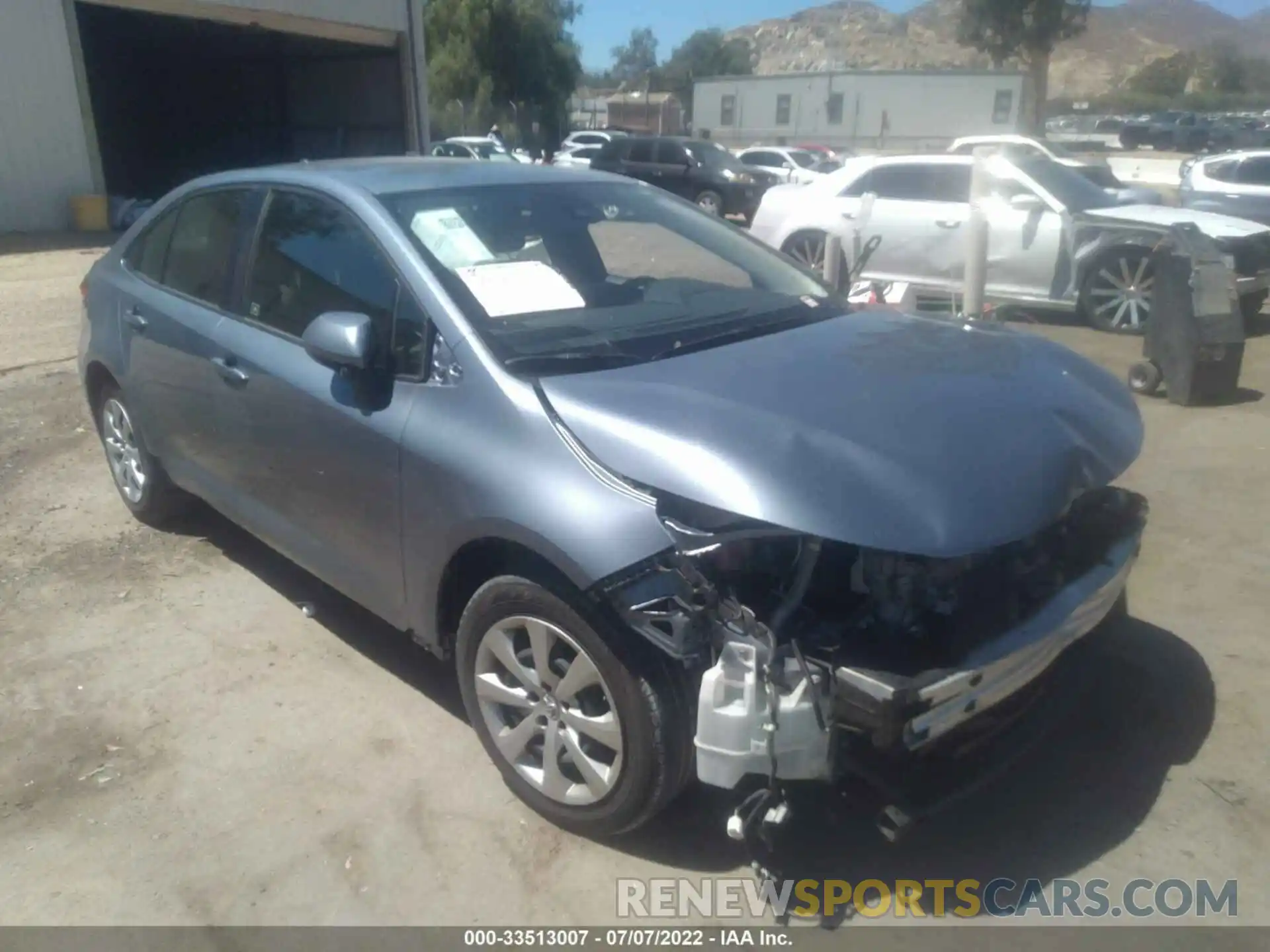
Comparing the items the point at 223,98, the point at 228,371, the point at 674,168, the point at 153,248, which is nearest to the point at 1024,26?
the point at 674,168

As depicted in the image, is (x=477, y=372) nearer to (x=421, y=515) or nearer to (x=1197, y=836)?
(x=421, y=515)

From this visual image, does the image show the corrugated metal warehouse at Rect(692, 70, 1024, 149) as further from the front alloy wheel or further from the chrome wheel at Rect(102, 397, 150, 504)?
the chrome wheel at Rect(102, 397, 150, 504)

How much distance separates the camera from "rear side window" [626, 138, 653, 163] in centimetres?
2138

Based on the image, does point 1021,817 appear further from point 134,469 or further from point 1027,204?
point 1027,204

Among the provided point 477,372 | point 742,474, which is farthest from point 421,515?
point 742,474

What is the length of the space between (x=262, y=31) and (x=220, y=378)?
21.5m

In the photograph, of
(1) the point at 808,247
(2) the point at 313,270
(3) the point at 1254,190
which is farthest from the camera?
(3) the point at 1254,190

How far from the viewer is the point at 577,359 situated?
3021mm

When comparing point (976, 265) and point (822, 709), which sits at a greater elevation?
point (976, 265)

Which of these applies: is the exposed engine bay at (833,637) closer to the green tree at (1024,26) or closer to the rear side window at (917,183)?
the rear side window at (917,183)

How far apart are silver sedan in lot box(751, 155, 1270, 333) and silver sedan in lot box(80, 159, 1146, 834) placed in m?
6.06

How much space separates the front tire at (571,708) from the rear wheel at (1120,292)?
7.79 metres

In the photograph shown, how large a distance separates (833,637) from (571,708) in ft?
2.47

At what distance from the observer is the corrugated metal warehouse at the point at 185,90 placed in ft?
58.5
